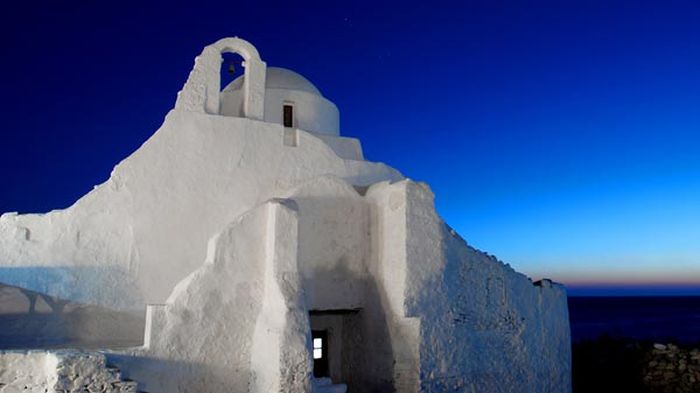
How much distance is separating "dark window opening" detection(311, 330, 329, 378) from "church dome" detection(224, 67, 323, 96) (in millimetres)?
5440

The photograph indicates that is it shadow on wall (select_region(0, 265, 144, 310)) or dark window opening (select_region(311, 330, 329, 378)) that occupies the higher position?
shadow on wall (select_region(0, 265, 144, 310))

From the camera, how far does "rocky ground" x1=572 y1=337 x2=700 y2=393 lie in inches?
709

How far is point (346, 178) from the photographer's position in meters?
12.9

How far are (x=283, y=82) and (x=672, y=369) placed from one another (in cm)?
1395

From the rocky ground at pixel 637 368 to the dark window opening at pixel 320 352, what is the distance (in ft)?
35.6

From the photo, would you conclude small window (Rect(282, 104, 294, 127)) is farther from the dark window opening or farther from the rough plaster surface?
the dark window opening

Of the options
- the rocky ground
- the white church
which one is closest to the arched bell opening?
the white church

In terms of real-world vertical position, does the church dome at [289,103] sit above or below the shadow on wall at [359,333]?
above

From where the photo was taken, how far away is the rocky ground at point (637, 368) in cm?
1802

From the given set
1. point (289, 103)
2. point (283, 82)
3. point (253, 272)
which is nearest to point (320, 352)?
point (253, 272)

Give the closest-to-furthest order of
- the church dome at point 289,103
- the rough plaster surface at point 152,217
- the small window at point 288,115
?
the rough plaster surface at point 152,217 < the church dome at point 289,103 < the small window at point 288,115

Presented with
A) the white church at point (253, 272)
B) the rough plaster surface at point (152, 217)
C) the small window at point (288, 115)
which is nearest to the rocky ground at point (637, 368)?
the white church at point (253, 272)

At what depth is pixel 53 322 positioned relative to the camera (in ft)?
34.3

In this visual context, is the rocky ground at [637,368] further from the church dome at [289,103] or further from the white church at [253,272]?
the church dome at [289,103]
